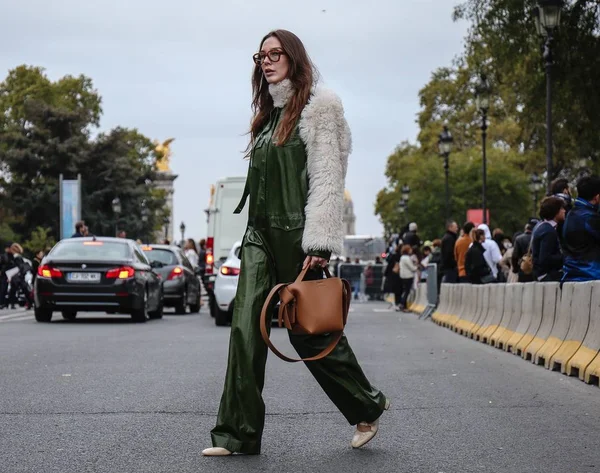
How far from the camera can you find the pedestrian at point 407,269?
3203cm

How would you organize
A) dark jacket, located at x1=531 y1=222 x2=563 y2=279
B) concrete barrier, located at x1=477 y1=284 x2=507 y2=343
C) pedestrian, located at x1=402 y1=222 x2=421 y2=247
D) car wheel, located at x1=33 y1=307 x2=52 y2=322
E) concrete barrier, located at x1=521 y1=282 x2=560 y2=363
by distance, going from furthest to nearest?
pedestrian, located at x1=402 y1=222 x2=421 y2=247
car wheel, located at x1=33 y1=307 x2=52 y2=322
concrete barrier, located at x1=477 y1=284 x2=507 y2=343
dark jacket, located at x1=531 y1=222 x2=563 y2=279
concrete barrier, located at x1=521 y1=282 x2=560 y2=363

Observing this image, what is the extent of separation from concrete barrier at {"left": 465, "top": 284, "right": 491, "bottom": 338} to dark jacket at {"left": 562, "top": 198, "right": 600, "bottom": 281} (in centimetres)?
626

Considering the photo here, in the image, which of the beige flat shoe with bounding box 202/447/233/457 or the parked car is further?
the parked car

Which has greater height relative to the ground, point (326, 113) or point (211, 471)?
point (326, 113)

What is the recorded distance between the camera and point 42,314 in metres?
22.4

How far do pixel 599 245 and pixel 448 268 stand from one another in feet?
47.2

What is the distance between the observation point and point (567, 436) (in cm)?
721

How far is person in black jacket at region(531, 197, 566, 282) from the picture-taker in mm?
14297

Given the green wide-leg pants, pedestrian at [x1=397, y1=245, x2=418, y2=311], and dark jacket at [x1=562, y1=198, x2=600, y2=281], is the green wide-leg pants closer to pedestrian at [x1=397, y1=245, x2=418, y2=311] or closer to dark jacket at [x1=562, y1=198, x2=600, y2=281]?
dark jacket at [x1=562, y1=198, x2=600, y2=281]

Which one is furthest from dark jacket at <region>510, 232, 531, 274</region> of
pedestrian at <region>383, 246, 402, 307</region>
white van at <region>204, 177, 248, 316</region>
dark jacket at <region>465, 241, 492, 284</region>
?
pedestrian at <region>383, 246, 402, 307</region>

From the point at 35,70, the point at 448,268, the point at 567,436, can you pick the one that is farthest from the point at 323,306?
the point at 35,70

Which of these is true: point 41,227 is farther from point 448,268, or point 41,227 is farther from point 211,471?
point 211,471

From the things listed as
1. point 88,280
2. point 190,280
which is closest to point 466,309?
point 88,280

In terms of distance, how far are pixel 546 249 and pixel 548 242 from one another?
3.5 inches
